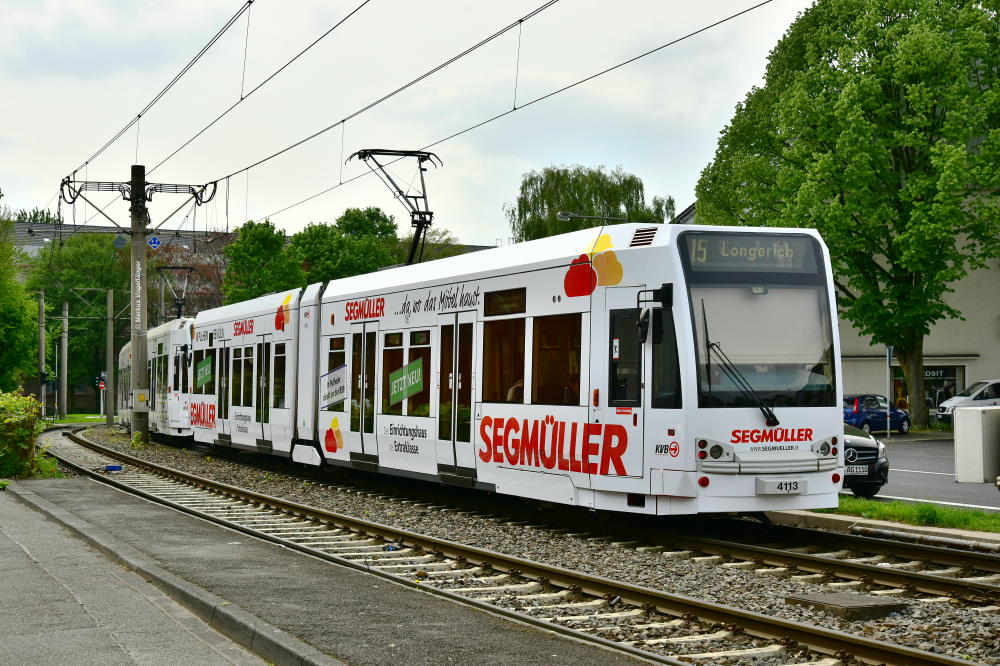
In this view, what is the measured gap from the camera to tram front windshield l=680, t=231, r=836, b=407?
12213 mm

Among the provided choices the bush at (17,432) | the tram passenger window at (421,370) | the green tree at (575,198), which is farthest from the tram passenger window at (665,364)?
the green tree at (575,198)

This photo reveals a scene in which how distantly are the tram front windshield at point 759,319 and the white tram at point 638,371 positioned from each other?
0.02 meters

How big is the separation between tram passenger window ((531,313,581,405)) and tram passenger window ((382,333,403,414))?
3.72 metres

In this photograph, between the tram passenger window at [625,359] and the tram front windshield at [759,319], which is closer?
the tram front windshield at [759,319]

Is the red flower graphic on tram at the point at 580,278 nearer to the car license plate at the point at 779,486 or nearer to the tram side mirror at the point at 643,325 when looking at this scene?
the tram side mirror at the point at 643,325

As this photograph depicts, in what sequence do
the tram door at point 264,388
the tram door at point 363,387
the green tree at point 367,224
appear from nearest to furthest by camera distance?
1. the tram door at point 363,387
2. the tram door at point 264,388
3. the green tree at point 367,224

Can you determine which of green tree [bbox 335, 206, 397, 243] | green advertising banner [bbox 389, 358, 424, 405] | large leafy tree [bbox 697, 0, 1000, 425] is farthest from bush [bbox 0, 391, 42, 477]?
green tree [bbox 335, 206, 397, 243]

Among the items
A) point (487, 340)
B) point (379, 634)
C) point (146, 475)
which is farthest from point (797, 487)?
point (146, 475)

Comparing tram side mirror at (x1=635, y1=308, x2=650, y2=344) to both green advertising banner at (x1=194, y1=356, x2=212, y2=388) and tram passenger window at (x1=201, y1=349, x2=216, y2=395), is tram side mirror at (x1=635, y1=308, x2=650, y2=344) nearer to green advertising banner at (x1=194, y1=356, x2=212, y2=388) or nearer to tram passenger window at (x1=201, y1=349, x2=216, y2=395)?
tram passenger window at (x1=201, y1=349, x2=216, y2=395)

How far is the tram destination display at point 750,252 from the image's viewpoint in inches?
491

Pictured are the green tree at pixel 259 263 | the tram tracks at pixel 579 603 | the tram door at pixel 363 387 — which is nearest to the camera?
the tram tracks at pixel 579 603

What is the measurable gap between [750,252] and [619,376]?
1934mm

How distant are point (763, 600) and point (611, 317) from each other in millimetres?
4170

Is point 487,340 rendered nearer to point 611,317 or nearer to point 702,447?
point 611,317
